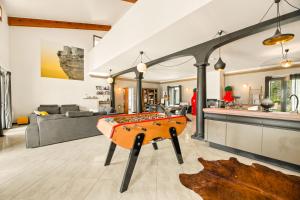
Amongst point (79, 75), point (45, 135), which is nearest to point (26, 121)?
point (79, 75)

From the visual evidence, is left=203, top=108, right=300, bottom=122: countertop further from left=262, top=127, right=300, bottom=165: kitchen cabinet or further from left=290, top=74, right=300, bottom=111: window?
left=290, top=74, right=300, bottom=111: window

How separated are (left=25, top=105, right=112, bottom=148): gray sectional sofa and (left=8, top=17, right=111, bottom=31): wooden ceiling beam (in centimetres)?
540

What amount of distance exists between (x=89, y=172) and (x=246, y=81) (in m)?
8.88

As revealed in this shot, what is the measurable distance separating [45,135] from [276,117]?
517cm

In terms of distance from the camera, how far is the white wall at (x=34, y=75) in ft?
21.5

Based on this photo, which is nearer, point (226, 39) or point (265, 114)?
point (265, 114)

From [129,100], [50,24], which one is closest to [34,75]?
[50,24]

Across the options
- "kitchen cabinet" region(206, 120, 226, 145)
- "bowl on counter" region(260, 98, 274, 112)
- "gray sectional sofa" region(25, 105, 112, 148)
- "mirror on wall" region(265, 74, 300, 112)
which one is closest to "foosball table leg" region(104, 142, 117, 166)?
"gray sectional sofa" region(25, 105, 112, 148)

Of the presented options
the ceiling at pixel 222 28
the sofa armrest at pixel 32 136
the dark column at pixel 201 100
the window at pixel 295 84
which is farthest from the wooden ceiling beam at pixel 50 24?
the window at pixel 295 84

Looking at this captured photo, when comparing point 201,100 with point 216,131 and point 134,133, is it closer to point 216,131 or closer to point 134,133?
point 216,131

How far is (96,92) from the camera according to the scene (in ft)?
29.1

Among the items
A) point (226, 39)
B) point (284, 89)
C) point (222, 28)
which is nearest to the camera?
point (222, 28)

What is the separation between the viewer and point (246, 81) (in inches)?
315

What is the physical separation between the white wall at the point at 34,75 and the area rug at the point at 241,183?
7745mm
